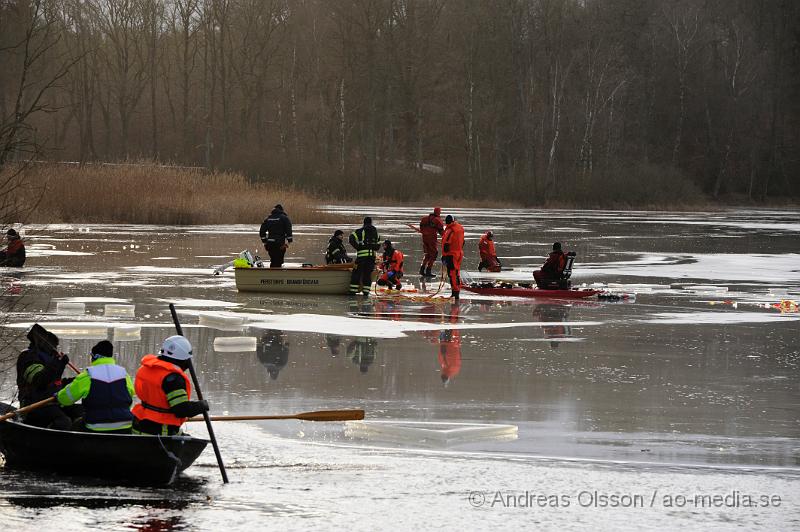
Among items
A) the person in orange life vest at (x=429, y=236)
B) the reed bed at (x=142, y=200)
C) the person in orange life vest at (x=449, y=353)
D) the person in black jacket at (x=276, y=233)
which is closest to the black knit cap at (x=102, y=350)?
the person in orange life vest at (x=449, y=353)

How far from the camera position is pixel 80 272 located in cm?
2528

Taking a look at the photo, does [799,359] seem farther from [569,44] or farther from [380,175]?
[569,44]

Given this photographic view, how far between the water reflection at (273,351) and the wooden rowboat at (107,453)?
4345 millimetres

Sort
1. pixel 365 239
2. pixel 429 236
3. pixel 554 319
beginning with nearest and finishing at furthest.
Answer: pixel 554 319 → pixel 365 239 → pixel 429 236

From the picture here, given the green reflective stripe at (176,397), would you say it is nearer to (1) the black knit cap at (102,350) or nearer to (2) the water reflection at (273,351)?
(1) the black knit cap at (102,350)

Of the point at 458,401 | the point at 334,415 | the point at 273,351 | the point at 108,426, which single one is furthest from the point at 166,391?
the point at 273,351

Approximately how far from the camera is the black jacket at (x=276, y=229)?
23.8 metres

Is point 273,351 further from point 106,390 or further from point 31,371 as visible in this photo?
point 106,390

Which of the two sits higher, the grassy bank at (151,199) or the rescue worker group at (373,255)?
the grassy bank at (151,199)

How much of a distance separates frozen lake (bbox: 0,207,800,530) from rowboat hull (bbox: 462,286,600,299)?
39cm

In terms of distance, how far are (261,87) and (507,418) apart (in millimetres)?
70616

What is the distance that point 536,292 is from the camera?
22672mm

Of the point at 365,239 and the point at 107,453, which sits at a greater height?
the point at 365,239

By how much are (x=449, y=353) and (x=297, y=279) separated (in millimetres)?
7488
